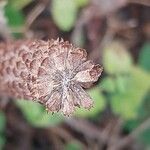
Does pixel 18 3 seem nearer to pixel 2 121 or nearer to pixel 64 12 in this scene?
pixel 64 12

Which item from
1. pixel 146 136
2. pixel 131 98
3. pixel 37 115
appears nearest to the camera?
pixel 37 115

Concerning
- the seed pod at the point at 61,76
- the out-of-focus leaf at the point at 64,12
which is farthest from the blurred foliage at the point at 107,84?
the seed pod at the point at 61,76

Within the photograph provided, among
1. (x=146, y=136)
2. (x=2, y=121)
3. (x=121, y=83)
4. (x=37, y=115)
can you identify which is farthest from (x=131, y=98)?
(x=2, y=121)

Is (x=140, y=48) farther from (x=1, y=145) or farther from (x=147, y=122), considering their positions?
(x=1, y=145)

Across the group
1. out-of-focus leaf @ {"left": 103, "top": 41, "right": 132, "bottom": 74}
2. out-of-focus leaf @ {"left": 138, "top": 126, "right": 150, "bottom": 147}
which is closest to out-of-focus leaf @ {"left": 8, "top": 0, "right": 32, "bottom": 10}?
out-of-focus leaf @ {"left": 103, "top": 41, "right": 132, "bottom": 74}

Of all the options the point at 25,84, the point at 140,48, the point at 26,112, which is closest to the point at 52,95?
the point at 25,84

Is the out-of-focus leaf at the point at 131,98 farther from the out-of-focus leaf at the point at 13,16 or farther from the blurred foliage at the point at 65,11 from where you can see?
the out-of-focus leaf at the point at 13,16
